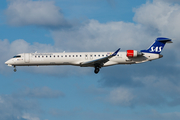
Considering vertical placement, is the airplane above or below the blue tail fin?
below

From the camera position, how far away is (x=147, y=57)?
4250 cm

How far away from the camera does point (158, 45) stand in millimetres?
43500

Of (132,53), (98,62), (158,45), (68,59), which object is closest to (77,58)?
(68,59)

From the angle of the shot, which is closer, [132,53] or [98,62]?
[98,62]

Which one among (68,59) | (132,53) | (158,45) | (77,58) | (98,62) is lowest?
(98,62)

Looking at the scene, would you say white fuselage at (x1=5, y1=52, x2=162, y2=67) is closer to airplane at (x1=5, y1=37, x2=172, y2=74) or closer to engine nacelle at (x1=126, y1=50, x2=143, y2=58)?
airplane at (x1=5, y1=37, x2=172, y2=74)

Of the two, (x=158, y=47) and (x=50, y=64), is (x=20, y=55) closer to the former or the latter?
(x=50, y=64)

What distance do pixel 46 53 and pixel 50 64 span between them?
6.17ft

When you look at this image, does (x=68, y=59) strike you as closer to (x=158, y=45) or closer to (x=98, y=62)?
(x=98, y=62)

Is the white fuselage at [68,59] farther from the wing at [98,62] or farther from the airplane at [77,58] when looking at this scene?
the wing at [98,62]

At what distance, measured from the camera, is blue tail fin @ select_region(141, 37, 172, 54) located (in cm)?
4322

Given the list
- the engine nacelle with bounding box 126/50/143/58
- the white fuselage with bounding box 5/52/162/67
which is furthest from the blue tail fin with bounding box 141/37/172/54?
the engine nacelle with bounding box 126/50/143/58

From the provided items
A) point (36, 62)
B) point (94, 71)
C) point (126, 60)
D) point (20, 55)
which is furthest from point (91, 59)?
point (20, 55)

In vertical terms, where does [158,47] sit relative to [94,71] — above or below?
above
